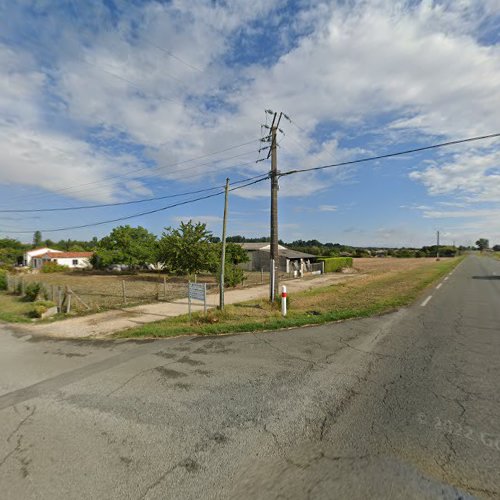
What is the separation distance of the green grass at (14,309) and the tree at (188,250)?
402 inches

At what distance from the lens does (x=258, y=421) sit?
3938 mm

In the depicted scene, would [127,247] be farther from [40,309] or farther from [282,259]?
Result: [40,309]

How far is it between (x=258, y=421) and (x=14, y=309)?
1613 cm

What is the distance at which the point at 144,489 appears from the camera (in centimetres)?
282

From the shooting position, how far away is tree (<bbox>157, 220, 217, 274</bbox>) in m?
24.0

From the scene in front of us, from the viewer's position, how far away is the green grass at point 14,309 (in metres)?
12.4

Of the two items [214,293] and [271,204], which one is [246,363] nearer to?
[271,204]

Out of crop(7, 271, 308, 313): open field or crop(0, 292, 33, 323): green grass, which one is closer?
crop(0, 292, 33, 323): green grass

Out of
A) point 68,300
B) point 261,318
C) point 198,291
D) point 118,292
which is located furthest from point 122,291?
point 261,318

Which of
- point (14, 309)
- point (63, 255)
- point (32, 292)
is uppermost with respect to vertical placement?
point (63, 255)

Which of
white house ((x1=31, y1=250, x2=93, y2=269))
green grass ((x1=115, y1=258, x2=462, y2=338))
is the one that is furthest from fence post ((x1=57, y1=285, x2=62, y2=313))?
white house ((x1=31, y1=250, x2=93, y2=269))

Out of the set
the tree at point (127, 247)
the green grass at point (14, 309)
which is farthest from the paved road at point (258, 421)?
the tree at point (127, 247)

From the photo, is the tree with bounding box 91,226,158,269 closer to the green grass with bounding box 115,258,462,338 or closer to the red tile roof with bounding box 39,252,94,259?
the red tile roof with bounding box 39,252,94,259

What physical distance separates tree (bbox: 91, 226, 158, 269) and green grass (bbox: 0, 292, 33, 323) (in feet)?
73.8
